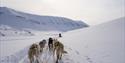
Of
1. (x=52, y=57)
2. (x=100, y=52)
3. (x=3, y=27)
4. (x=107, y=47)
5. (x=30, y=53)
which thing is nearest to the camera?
(x=30, y=53)

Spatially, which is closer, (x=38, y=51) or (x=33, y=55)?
(x=33, y=55)

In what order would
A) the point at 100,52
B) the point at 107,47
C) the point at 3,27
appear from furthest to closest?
1. the point at 3,27
2. the point at 107,47
3. the point at 100,52

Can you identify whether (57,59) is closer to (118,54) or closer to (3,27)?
(118,54)

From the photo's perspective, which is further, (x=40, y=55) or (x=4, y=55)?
(x=4, y=55)

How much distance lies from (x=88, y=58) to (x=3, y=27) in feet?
50.7

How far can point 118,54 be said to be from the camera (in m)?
5.80

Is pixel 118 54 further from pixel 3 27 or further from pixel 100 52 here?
pixel 3 27

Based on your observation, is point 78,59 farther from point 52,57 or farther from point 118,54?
point 118,54

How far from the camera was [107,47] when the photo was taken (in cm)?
669

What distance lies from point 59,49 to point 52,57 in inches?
11.8

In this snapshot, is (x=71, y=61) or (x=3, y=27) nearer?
(x=71, y=61)

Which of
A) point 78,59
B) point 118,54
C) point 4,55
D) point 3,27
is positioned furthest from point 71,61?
point 3,27

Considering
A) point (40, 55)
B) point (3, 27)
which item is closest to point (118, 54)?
point (40, 55)

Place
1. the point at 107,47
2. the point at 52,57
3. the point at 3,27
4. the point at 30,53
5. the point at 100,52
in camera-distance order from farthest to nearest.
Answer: the point at 3,27 → the point at 107,47 → the point at 100,52 → the point at 52,57 → the point at 30,53
